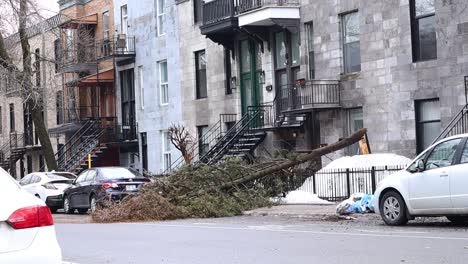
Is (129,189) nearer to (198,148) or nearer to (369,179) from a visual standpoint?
(369,179)

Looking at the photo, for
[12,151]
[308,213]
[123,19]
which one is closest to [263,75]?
[308,213]

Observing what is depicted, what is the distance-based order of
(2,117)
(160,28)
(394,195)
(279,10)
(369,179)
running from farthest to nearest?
1. (2,117)
2. (160,28)
3. (279,10)
4. (369,179)
5. (394,195)

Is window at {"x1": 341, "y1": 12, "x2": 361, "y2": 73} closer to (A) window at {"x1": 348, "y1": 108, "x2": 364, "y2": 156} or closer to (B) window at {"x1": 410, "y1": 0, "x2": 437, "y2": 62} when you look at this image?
(A) window at {"x1": 348, "y1": 108, "x2": 364, "y2": 156}

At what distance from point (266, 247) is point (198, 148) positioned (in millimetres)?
23567

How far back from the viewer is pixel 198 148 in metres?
36.4

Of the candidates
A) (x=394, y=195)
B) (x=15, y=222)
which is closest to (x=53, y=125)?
(x=394, y=195)

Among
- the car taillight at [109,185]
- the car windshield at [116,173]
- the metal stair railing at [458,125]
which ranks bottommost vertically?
the car taillight at [109,185]

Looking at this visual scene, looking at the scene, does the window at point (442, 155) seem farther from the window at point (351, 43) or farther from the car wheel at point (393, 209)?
the window at point (351, 43)

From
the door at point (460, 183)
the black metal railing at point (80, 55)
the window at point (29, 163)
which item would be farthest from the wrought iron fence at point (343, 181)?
the window at point (29, 163)

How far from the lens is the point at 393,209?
1609 cm

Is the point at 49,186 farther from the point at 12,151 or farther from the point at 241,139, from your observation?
the point at 12,151

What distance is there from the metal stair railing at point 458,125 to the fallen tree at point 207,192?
2704 mm

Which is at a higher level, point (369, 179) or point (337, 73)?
point (337, 73)

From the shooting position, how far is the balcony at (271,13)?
29.4 metres
